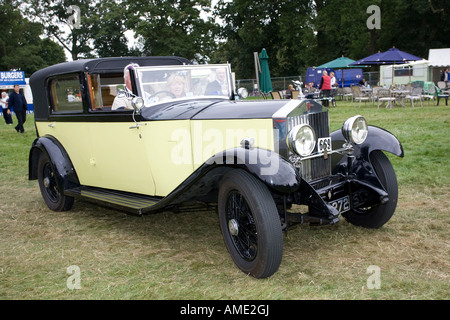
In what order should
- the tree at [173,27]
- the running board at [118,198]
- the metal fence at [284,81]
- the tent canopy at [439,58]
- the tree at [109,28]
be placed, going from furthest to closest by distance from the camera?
the tree at [109,28] → the tree at [173,27] → the metal fence at [284,81] → the tent canopy at [439,58] → the running board at [118,198]

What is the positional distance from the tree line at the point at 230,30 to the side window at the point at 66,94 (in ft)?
96.6

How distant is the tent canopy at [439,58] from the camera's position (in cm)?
2302

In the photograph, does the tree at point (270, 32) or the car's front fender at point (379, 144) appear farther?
the tree at point (270, 32)

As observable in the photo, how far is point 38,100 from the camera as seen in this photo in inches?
226

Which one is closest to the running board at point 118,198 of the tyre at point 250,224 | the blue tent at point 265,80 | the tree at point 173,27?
the tyre at point 250,224

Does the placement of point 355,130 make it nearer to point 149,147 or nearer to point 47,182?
point 149,147

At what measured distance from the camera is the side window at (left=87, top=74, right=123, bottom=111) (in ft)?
16.0

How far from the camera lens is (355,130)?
3.82 metres

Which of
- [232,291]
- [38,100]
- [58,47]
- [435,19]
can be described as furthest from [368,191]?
[58,47]

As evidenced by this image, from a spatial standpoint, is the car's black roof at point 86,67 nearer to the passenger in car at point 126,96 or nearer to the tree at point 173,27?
the passenger in car at point 126,96

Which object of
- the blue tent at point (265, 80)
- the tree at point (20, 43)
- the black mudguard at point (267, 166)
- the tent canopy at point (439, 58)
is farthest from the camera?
Result: the tree at point (20, 43)

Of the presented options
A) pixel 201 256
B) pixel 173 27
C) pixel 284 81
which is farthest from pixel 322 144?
pixel 173 27

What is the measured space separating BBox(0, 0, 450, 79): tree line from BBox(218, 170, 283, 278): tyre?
101 ft
